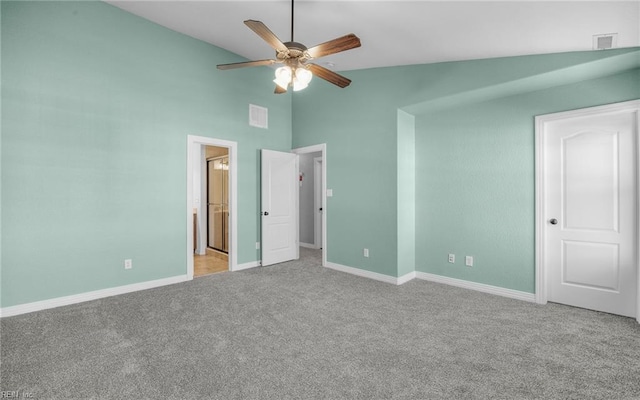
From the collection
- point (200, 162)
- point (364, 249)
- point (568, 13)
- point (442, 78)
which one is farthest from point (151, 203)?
point (568, 13)

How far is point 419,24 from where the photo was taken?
→ 2.69 metres

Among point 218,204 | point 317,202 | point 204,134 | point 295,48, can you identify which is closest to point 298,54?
point 295,48

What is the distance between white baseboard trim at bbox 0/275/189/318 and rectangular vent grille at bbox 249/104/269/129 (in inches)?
105

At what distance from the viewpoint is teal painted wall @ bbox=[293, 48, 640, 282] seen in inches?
120

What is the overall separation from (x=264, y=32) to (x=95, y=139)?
2.67 m

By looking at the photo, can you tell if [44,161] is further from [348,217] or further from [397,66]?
[397,66]

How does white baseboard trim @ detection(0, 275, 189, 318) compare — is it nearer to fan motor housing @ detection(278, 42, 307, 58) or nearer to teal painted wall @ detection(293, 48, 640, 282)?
teal painted wall @ detection(293, 48, 640, 282)

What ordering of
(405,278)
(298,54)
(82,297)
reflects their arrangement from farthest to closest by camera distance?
(405,278) < (82,297) < (298,54)

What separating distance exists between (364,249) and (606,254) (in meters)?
2.69

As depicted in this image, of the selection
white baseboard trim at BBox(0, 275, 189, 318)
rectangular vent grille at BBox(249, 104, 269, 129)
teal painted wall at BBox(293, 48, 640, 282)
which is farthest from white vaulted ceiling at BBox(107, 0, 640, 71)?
white baseboard trim at BBox(0, 275, 189, 318)

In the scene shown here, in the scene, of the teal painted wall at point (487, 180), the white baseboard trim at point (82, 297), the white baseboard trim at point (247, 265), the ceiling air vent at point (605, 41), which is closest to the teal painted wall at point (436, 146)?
the teal painted wall at point (487, 180)

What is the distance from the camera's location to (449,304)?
329cm

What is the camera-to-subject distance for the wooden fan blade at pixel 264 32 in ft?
6.40

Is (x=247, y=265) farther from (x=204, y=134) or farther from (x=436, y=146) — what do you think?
(x=436, y=146)
